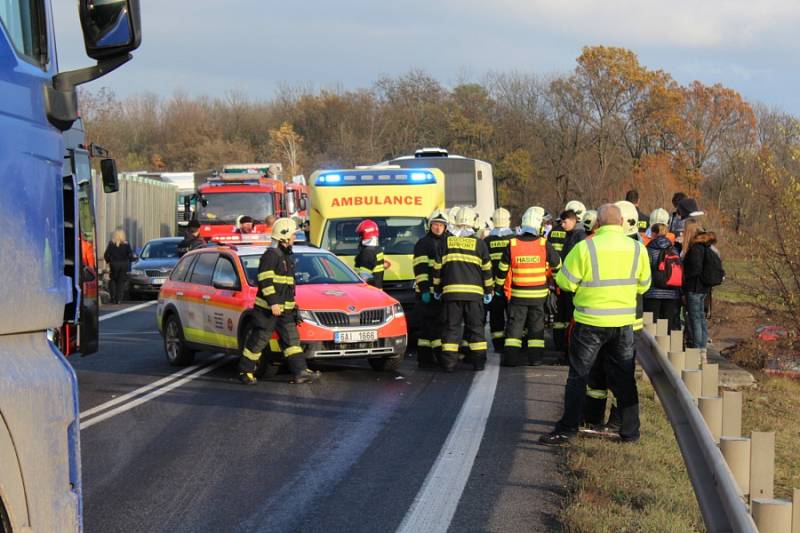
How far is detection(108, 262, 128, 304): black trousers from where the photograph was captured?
26.5 metres

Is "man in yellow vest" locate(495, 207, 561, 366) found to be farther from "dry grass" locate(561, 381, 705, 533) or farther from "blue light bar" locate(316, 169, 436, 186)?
"dry grass" locate(561, 381, 705, 533)

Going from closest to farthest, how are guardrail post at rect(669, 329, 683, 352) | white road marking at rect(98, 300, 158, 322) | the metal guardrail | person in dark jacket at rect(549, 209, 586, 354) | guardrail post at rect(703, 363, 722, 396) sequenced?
1. the metal guardrail
2. guardrail post at rect(703, 363, 722, 396)
3. guardrail post at rect(669, 329, 683, 352)
4. person in dark jacket at rect(549, 209, 586, 354)
5. white road marking at rect(98, 300, 158, 322)

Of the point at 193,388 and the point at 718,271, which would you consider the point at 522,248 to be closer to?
the point at 718,271

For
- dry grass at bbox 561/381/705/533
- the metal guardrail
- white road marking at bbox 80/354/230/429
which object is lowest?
white road marking at bbox 80/354/230/429

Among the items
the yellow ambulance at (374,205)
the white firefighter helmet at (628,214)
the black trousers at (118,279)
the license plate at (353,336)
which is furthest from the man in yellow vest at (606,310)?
the black trousers at (118,279)

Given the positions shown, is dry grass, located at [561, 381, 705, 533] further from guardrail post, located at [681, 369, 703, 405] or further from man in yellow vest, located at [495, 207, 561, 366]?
man in yellow vest, located at [495, 207, 561, 366]

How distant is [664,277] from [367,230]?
4.56 metres

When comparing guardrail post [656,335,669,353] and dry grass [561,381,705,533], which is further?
guardrail post [656,335,669,353]

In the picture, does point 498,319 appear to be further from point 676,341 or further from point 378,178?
point 676,341

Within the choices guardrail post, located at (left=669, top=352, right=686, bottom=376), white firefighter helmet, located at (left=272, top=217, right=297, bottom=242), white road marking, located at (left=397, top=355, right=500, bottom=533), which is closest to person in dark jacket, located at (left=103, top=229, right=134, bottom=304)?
white firefighter helmet, located at (left=272, top=217, right=297, bottom=242)

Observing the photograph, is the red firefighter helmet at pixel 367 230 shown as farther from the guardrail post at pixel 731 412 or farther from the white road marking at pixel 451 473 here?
the guardrail post at pixel 731 412

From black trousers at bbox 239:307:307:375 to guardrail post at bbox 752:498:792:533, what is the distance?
29.5ft

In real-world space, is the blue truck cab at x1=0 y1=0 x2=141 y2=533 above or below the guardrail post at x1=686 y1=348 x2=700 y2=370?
above

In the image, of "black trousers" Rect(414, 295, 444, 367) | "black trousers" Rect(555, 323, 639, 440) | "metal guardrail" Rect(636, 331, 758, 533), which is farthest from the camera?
"black trousers" Rect(414, 295, 444, 367)
